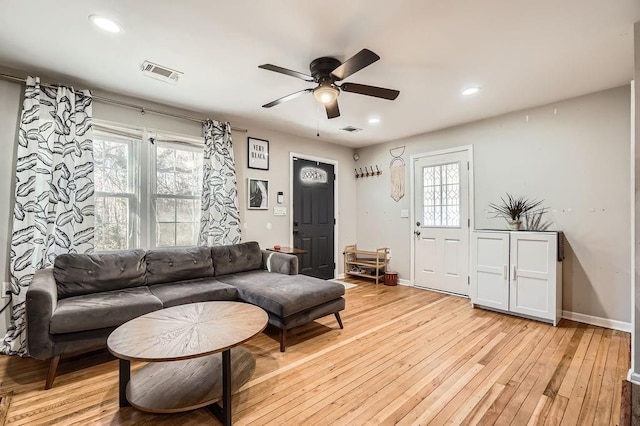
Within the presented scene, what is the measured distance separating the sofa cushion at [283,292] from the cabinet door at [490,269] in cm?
196

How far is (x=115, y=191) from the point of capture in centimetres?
324

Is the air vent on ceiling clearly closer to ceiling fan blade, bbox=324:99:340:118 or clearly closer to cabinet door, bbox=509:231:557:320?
ceiling fan blade, bbox=324:99:340:118

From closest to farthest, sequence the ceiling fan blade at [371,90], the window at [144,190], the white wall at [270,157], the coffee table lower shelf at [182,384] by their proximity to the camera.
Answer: the coffee table lower shelf at [182,384] → the ceiling fan blade at [371,90] → the window at [144,190] → the white wall at [270,157]

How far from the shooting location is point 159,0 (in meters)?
1.83

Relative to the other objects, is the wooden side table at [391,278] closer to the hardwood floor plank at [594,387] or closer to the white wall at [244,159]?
the white wall at [244,159]

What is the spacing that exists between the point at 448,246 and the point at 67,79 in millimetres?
5106

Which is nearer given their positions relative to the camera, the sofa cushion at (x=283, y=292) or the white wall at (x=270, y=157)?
the sofa cushion at (x=283, y=292)

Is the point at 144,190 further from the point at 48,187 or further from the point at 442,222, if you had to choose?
the point at 442,222

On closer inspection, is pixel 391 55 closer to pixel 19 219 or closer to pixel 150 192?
pixel 150 192

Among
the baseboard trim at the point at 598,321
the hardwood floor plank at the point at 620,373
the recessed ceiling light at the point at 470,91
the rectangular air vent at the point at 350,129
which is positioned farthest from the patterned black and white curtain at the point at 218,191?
the baseboard trim at the point at 598,321

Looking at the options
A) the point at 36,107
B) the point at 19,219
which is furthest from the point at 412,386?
the point at 36,107

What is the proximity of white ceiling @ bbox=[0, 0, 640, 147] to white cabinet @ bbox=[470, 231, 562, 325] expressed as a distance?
166 cm

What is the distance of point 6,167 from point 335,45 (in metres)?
3.16

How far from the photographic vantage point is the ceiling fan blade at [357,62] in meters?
1.88
